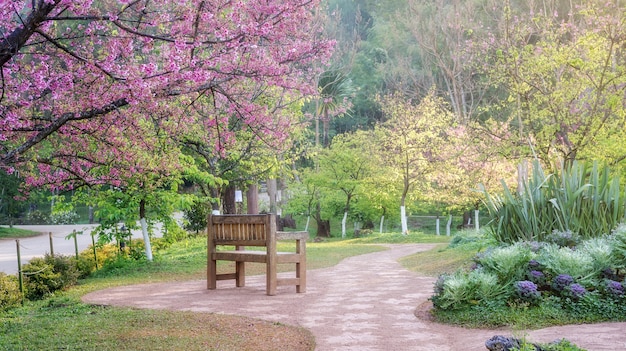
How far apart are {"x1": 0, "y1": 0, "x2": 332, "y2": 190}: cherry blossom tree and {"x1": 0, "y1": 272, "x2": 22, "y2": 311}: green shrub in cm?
266

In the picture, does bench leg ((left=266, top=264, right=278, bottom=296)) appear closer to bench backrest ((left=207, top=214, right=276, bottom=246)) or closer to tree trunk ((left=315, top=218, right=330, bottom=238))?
bench backrest ((left=207, top=214, right=276, bottom=246))

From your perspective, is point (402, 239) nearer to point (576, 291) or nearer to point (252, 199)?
point (252, 199)

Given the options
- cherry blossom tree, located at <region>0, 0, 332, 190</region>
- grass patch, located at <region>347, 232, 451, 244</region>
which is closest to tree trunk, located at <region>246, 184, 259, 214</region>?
grass patch, located at <region>347, 232, 451, 244</region>

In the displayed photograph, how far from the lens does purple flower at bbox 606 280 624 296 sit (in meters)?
7.04

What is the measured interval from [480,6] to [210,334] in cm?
3369

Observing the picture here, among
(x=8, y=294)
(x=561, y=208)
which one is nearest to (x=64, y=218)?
(x=8, y=294)

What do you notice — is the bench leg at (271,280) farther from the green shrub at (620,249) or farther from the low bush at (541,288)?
the green shrub at (620,249)

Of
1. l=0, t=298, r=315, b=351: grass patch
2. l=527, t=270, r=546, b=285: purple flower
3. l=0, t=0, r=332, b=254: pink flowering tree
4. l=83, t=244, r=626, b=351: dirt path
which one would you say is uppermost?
l=0, t=0, r=332, b=254: pink flowering tree

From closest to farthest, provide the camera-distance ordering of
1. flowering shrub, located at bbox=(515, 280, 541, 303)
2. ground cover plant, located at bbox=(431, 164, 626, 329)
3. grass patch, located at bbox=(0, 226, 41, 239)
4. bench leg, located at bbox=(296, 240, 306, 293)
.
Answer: ground cover plant, located at bbox=(431, 164, 626, 329), flowering shrub, located at bbox=(515, 280, 541, 303), bench leg, located at bbox=(296, 240, 306, 293), grass patch, located at bbox=(0, 226, 41, 239)

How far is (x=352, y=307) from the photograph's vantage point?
27.0ft

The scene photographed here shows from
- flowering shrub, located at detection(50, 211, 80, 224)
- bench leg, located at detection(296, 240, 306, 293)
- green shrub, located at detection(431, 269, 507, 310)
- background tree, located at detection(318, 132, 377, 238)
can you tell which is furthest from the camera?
flowering shrub, located at detection(50, 211, 80, 224)

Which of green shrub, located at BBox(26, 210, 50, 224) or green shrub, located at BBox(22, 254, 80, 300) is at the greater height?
green shrub, located at BBox(26, 210, 50, 224)

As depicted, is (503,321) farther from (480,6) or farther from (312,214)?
(480,6)

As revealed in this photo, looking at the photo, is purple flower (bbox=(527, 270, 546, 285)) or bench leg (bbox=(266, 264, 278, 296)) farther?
bench leg (bbox=(266, 264, 278, 296))
